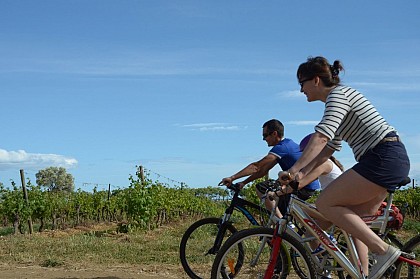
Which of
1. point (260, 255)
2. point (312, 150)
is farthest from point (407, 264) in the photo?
point (312, 150)

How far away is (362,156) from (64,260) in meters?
4.66

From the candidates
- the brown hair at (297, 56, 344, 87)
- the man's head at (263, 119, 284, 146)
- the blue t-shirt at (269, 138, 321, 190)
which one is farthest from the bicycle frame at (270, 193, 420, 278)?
the man's head at (263, 119, 284, 146)

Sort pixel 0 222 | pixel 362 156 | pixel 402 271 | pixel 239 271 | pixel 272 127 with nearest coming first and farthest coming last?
pixel 362 156
pixel 402 271
pixel 239 271
pixel 272 127
pixel 0 222

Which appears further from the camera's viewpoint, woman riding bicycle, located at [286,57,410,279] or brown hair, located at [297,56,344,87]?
brown hair, located at [297,56,344,87]

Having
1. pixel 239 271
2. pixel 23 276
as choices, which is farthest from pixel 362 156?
pixel 23 276

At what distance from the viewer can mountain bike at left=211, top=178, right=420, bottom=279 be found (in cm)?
417

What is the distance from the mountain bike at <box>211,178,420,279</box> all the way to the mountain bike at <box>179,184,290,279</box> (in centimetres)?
123

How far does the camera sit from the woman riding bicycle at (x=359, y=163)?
13.0 feet

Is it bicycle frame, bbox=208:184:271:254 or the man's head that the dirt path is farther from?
the man's head

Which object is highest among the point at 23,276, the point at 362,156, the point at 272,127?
the point at 272,127

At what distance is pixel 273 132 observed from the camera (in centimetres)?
596

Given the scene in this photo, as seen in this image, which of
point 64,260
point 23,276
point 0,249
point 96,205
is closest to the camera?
point 23,276

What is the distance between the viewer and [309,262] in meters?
4.16

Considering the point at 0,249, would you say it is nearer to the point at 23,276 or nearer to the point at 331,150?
the point at 23,276
